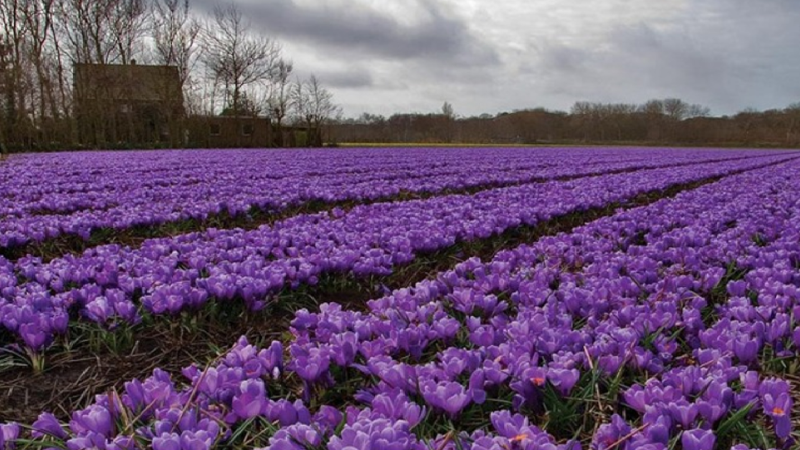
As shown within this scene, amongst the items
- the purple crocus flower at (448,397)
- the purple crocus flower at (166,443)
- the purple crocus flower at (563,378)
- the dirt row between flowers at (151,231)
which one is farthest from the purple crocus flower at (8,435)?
the dirt row between flowers at (151,231)

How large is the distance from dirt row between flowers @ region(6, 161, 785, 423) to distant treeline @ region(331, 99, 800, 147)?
218 ft

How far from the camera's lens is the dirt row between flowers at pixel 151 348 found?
2406 millimetres

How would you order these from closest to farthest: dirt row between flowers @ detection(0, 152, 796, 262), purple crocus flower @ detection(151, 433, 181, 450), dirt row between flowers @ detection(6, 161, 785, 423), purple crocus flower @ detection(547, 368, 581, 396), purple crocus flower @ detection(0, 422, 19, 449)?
purple crocus flower @ detection(151, 433, 181, 450) < purple crocus flower @ detection(0, 422, 19, 449) < purple crocus flower @ detection(547, 368, 581, 396) < dirt row between flowers @ detection(6, 161, 785, 423) < dirt row between flowers @ detection(0, 152, 796, 262)

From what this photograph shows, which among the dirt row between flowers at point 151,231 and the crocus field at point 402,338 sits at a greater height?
the crocus field at point 402,338

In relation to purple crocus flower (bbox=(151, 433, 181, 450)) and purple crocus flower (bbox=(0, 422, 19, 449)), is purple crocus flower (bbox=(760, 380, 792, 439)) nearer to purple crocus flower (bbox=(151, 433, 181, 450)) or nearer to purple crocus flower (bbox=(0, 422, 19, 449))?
purple crocus flower (bbox=(151, 433, 181, 450))

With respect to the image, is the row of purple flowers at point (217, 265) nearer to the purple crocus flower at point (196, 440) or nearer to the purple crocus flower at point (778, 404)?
the purple crocus flower at point (196, 440)

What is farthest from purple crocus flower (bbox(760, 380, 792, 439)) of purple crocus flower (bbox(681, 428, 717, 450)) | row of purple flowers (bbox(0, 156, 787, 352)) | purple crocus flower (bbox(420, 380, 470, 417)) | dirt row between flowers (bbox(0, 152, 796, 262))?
dirt row between flowers (bbox(0, 152, 796, 262))

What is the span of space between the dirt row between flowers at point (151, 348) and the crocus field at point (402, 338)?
13 millimetres

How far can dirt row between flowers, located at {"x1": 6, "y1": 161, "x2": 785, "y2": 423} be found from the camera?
7.89 ft

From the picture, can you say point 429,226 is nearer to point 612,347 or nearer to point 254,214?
point 254,214

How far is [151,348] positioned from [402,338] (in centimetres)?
128

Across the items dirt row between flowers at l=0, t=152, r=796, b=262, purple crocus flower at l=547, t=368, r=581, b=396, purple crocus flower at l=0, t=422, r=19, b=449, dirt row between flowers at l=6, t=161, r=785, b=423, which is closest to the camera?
purple crocus flower at l=0, t=422, r=19, b=449

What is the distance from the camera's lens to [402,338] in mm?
2465

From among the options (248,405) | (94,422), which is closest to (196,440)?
(248,405)
